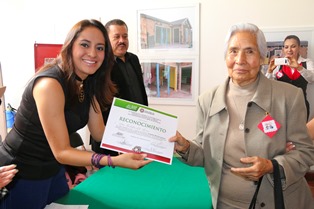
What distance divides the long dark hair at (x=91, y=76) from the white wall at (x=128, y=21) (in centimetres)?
210

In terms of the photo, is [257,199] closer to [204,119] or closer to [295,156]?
[295,156]

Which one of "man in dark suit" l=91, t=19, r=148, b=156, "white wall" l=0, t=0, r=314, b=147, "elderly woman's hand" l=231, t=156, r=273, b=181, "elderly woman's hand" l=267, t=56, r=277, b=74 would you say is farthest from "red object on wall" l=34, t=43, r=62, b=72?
"elderly woman's hand" l=231, t=156, r=273, b=181

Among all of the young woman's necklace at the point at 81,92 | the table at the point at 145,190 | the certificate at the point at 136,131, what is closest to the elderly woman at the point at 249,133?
the certificate at the point at 136,131

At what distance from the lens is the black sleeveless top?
1.50 metres

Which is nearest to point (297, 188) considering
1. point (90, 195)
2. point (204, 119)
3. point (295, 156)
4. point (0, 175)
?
point (295, 156)

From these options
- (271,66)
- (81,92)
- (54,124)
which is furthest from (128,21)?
(54,124)

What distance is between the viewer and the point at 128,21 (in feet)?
13.0

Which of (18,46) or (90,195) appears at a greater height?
(18,46)

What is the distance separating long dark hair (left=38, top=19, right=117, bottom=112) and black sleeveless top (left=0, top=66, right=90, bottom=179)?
2.1 inches

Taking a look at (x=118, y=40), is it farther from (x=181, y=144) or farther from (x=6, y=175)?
(x=6, y=175)

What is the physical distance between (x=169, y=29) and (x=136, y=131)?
2.67 meters

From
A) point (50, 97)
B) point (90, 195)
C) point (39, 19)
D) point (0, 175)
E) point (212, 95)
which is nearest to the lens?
point (0, 175)

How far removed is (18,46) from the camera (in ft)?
14.5

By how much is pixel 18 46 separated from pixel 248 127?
416 cm
